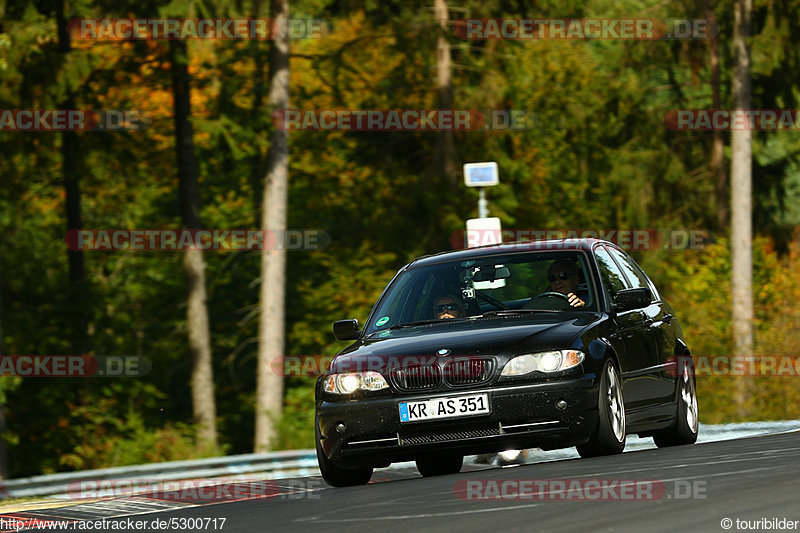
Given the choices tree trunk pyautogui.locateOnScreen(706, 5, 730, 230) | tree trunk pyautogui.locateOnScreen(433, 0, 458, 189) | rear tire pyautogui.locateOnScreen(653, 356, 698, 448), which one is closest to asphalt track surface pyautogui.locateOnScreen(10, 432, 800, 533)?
rear tire pyautogui.locateOnScreen(653, 356, 698, 448)

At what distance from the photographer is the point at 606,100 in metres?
41.8

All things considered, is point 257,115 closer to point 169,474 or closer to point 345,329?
point 169,474

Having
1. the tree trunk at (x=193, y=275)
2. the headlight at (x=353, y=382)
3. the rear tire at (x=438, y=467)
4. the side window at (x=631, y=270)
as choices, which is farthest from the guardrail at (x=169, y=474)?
the tree trunk at (x=193, y=275)

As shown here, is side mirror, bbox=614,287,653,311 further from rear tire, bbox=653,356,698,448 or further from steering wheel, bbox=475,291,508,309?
rear tire, bbox=653,356,698,448

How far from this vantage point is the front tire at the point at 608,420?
9.86m

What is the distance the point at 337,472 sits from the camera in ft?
34.1

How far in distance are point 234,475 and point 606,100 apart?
2833 centimetres

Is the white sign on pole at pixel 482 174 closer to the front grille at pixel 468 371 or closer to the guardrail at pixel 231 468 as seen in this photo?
the guardrail at pixel 231 468

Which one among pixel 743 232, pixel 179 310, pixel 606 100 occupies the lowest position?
pixel 179 310

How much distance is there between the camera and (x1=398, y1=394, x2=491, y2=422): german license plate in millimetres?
9578

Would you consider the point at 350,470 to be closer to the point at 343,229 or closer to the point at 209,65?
the point at 209,65

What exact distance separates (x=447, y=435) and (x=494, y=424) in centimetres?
32

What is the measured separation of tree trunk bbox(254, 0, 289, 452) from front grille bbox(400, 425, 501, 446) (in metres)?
14.9

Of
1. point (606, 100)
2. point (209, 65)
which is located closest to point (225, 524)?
A: point (209, 65)
